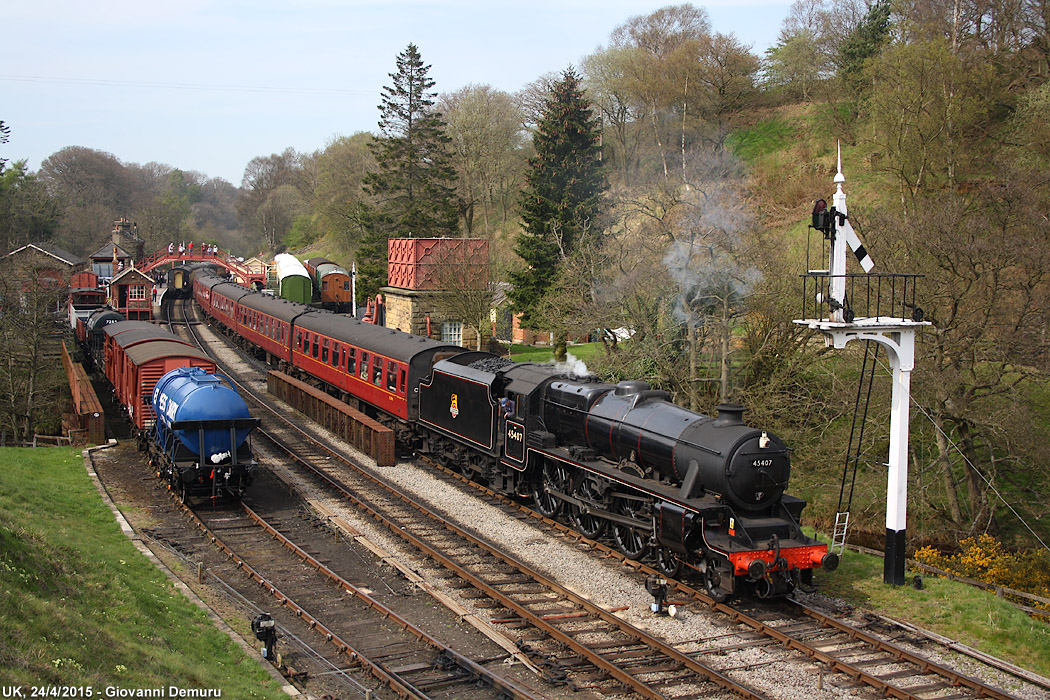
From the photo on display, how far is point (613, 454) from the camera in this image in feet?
47.4

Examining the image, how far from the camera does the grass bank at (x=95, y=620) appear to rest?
7406 mm

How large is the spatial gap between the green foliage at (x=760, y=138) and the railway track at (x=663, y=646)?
4281 cm

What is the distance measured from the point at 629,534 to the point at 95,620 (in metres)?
8.44

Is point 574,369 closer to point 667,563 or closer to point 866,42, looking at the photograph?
point 667,563

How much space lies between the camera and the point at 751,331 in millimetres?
24000

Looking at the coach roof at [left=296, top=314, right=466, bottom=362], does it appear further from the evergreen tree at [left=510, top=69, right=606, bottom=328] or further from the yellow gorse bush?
the yellow gorse bush

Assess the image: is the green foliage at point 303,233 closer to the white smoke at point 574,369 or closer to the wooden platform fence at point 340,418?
the wooden platform fence at point 340,418

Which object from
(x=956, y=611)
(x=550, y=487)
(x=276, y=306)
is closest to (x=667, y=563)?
(x=550, y=487)

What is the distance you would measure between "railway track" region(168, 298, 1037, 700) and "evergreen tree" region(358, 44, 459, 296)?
36.8 metres

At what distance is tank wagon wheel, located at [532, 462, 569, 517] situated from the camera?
15.9m

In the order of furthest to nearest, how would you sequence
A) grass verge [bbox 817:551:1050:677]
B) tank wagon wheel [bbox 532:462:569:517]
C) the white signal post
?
tank wagon wheel [bbox 532:462:569:517] < the white signal post < grass verge [bbox 817:551:1050:677]

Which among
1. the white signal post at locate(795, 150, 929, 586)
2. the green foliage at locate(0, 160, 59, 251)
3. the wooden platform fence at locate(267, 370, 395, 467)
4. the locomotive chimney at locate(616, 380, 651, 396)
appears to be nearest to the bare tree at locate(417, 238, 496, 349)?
the wooden platform fence at locate(267, 370, 395, 467)

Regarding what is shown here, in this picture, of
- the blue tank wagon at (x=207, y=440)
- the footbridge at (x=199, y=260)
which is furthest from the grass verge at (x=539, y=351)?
the footbridge at (x=199, y=260)

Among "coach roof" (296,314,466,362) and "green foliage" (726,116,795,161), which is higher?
"green foliage" (726,116,795,161)
